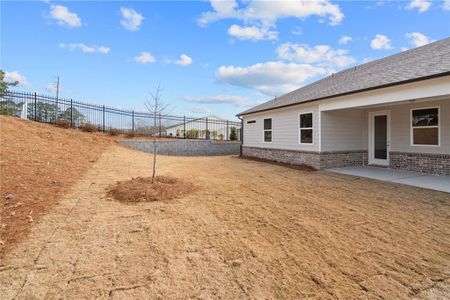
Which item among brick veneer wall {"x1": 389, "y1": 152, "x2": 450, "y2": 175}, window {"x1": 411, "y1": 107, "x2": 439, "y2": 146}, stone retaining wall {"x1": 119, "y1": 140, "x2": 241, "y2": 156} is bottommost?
brick veneer wall {"x1": 389, "y1": 152, "x2": 450, "y2": 175}

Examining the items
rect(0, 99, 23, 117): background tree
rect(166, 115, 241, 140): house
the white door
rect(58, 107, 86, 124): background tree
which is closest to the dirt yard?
the white door

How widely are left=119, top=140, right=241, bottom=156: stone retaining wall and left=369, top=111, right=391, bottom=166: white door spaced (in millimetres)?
10573

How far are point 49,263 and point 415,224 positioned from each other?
543 cm

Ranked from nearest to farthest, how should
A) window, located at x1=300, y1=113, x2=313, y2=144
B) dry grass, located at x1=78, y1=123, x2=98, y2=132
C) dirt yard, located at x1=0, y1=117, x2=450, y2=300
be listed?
dirt yard, located at x1=0, y1=117, x2=450, y2=300 → window, located at x1=300, y1=113, x2=313, y2=144 → dry grass, located at x1=78, y1=123, x2=98, y2=132

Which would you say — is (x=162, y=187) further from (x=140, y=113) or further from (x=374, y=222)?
(x=140, y=113)

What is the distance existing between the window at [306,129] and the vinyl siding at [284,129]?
7.6 inches

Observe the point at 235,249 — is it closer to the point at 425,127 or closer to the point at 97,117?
the point at 425,127

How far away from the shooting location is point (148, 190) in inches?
228

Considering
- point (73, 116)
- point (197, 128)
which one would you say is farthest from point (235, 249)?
point (197, 128)

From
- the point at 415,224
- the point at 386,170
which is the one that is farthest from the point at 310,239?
the point at 386,170

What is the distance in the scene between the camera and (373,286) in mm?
2584

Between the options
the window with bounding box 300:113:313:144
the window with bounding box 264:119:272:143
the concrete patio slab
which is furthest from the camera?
the window with bounding box 264:119:272:143

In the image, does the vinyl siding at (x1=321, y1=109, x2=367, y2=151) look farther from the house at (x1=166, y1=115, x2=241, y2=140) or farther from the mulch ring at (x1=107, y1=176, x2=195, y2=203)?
the house at (x1=166, y1=115, x2=241, y2=140)

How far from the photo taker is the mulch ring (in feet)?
18.0
